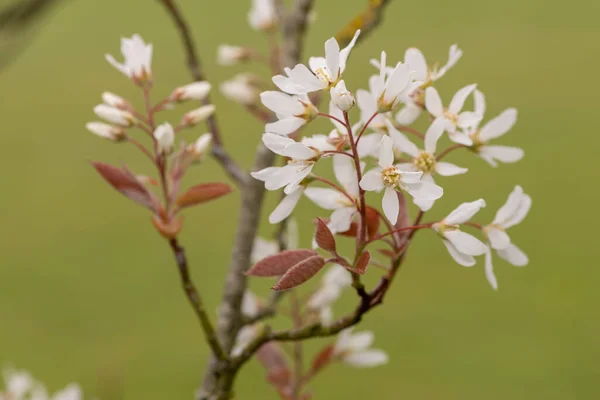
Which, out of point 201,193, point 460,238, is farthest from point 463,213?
point 201,193

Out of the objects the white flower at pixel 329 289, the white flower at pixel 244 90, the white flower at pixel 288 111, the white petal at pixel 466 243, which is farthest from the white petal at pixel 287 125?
the white flower at pixel 244 90

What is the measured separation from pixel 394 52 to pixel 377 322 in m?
0.89

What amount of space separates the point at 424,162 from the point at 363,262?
7 cm

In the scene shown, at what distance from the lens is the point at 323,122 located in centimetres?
193

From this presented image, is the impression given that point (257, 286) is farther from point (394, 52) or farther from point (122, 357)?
point (394, 52)

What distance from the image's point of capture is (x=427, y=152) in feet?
1.27

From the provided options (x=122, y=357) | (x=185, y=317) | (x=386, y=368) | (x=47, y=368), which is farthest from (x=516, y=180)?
(x=47, y=368)

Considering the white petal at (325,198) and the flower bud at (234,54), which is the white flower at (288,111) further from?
the flower bud at (234,54)

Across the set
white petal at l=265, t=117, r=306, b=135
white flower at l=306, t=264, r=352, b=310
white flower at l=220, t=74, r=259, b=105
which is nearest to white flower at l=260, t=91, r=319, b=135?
white petal at l=265, t=117, r=306, b=135

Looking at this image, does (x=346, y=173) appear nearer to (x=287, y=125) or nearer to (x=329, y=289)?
(x=287, y=125)

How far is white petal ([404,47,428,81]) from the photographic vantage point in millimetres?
403

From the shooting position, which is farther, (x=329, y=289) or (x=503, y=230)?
(x=329, y=289)

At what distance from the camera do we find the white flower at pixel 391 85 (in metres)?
0.34

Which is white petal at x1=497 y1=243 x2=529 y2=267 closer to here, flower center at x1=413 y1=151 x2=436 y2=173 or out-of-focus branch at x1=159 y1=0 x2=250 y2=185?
flower center at x1=413 y1=151 x2=436 y2=173
